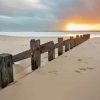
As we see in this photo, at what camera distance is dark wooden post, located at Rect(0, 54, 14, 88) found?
11.6 feet

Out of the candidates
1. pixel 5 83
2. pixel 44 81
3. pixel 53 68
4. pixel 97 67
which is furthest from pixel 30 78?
pixel 97 67

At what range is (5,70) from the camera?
11.8ft

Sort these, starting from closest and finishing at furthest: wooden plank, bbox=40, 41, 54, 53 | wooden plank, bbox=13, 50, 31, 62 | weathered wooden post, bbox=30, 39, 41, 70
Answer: wooden plank, bbox=13, 50, 31, 62 < weathered wooden post, bbox=30, 39, 41, 70 < wooden plank, bbox=40, 41, 54, 53

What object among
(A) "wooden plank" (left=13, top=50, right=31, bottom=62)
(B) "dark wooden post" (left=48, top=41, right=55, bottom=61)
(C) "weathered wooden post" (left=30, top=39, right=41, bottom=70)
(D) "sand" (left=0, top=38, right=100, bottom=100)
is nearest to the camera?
(D) "sand" (left=0, top=38, right=100, bottom=100)

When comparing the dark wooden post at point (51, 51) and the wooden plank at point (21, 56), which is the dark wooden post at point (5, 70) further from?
the dark wooden post at point (51, 51)

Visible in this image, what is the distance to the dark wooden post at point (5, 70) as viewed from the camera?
11.6 ft

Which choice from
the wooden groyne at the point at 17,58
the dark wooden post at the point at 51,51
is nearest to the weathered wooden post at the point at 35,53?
the wooden groyne at the point at 17,58

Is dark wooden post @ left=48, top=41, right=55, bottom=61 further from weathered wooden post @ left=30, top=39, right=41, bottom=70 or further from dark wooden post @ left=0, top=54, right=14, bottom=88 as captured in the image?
dark wooden post @ left=0, top=54, right=14, bottom=88

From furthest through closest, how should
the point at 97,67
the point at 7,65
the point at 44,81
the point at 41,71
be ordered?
the point at 97,67
the point at 41,71
the point at 44,81
the point at 7,65

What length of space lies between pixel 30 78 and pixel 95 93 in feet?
4.66

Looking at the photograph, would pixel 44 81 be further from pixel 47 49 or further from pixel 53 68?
pixel 47 49

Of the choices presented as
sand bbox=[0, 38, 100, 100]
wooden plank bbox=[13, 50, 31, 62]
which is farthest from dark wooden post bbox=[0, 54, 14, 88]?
wooden plank bbox=[13, 50, 31, 62]

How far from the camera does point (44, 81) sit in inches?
157

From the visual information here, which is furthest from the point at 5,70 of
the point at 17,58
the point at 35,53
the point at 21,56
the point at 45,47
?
the point at 45,47
